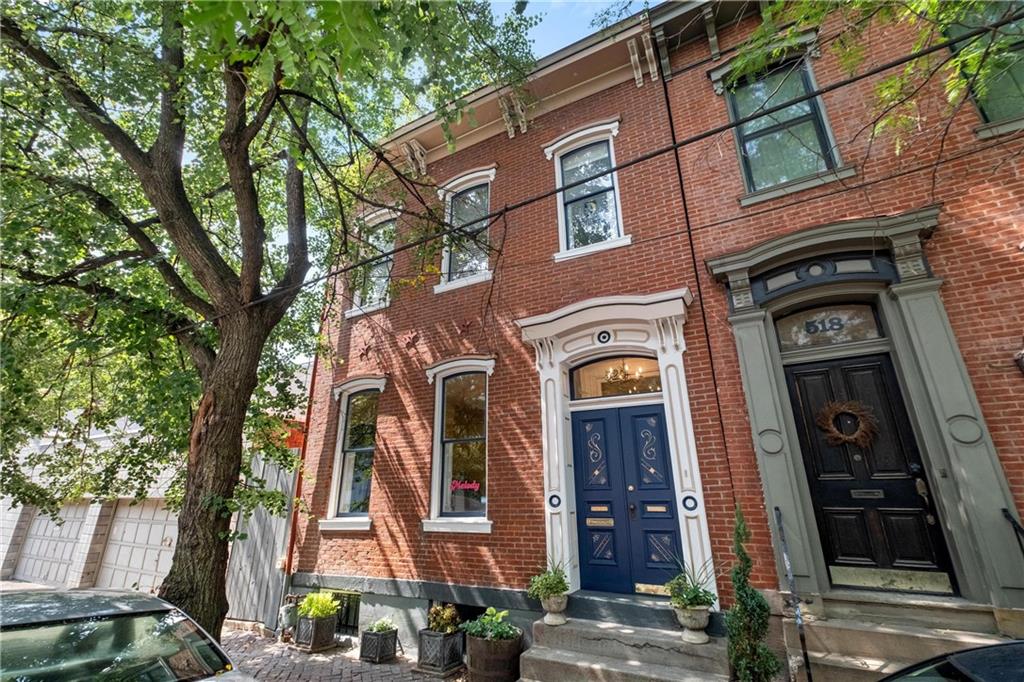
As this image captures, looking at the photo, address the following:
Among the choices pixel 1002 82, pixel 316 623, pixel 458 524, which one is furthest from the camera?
pixel 316 623

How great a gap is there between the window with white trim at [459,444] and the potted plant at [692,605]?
9.20ft

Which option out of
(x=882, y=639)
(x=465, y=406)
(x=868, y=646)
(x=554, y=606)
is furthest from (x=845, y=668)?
(x=465, y=406)

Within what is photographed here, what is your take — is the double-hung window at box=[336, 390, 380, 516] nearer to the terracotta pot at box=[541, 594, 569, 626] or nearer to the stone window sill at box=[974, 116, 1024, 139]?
the terracotta pot at box=[541, 594, 569, 626]

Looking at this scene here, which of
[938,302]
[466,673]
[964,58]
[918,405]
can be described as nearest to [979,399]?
[918,405]

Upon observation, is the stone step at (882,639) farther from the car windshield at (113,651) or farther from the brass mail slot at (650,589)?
the car windshield at (113,651)

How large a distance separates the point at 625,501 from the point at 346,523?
15.6 feet

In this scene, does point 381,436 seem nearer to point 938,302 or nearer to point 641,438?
point 641,438

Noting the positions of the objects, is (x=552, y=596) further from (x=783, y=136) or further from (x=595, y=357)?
(x=783, y=136)

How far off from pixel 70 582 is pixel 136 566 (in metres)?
3.29

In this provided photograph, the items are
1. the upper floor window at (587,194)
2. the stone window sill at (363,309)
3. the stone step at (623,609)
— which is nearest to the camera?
the stone step at (623,609)

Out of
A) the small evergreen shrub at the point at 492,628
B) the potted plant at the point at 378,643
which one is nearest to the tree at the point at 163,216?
the potted plant at the point at 378,643

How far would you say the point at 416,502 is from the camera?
7109mm

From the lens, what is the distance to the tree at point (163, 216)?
16.6 ft

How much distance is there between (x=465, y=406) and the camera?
7375 mm
